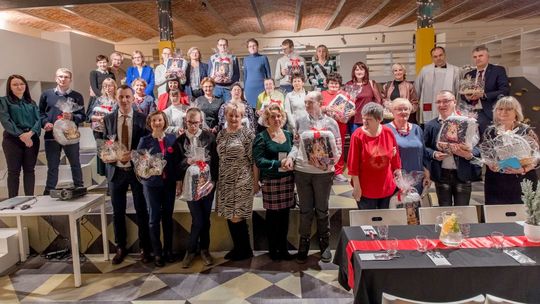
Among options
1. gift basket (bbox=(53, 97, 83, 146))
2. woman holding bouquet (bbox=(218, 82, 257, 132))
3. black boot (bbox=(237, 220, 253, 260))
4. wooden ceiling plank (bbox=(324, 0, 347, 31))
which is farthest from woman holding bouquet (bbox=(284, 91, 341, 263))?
wooden ceiling plank (bbox=(324, 0, 347, 31))

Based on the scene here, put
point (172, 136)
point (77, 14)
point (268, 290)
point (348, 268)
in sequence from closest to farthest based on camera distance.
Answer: point (348, 268)
point (268, 290)
point (172, 136)
point (77, 14)

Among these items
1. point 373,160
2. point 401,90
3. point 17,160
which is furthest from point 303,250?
point 17,160

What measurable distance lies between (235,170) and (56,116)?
214 centimetres

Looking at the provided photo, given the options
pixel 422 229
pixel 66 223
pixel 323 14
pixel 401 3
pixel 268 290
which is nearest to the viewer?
pixel 422 229

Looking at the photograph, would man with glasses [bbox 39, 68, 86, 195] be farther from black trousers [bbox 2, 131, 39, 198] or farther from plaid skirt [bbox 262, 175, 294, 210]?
plaid skirt [bbox 262, 175, 294, 210]

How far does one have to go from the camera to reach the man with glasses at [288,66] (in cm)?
507

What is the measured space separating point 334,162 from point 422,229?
0.96 meters

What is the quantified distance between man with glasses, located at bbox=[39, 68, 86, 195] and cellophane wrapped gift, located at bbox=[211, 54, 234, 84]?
151 cm

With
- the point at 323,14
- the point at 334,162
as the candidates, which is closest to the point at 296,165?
the point at 334,162

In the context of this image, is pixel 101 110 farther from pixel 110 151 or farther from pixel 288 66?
pixel 288 66

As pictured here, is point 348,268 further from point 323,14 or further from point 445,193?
point 323,14

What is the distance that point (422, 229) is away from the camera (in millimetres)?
2539

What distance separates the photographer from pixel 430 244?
2.28 m

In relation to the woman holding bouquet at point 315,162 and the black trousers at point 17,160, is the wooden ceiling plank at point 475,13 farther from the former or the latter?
the black trousers at point 17,160
